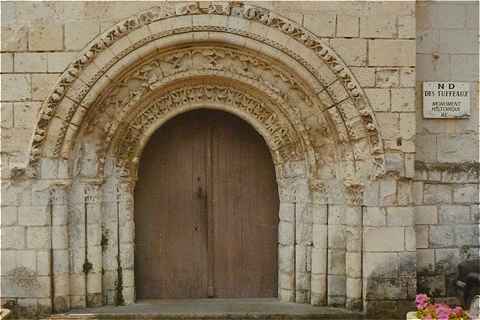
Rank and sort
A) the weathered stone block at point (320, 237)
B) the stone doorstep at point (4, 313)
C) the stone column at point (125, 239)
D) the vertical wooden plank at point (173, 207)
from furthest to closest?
the vertical wooden plank at point (173, 207)
the stone column at point (125, 239)
the weathered stone block at point (320, 237)
the stone doorstep at point (4, 313)

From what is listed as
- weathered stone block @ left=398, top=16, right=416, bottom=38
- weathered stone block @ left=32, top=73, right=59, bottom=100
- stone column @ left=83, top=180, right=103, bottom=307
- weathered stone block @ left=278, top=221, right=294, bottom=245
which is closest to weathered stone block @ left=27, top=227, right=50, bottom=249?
stone column @ left=83, top=180, right=103, bottom=307

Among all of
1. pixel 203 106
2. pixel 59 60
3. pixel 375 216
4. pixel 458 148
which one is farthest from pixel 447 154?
pixel 59 60

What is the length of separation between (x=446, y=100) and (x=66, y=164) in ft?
12.5

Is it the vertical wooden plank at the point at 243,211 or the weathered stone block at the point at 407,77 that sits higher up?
the weathered stone block at the point at 407,77

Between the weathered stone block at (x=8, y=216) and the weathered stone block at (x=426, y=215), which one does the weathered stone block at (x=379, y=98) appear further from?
the weathered stone block at (x=8, y=216)

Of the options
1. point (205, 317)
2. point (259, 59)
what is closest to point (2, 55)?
point (259, 59)

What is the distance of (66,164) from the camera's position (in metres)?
6.17

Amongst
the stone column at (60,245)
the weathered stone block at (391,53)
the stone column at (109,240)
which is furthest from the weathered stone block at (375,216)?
the stone column at (60,245)

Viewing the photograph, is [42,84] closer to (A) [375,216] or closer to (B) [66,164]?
(B) [66,164]

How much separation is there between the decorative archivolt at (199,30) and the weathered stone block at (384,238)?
1.86 ft

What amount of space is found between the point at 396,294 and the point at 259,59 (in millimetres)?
2614

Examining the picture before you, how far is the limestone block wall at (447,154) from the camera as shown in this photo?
654 cm

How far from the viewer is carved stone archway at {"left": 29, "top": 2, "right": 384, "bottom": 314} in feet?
19.9

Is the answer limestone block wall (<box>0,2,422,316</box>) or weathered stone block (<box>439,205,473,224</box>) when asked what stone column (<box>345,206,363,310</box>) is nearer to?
limestone block wall (<box>0,2,422,316</box>)
